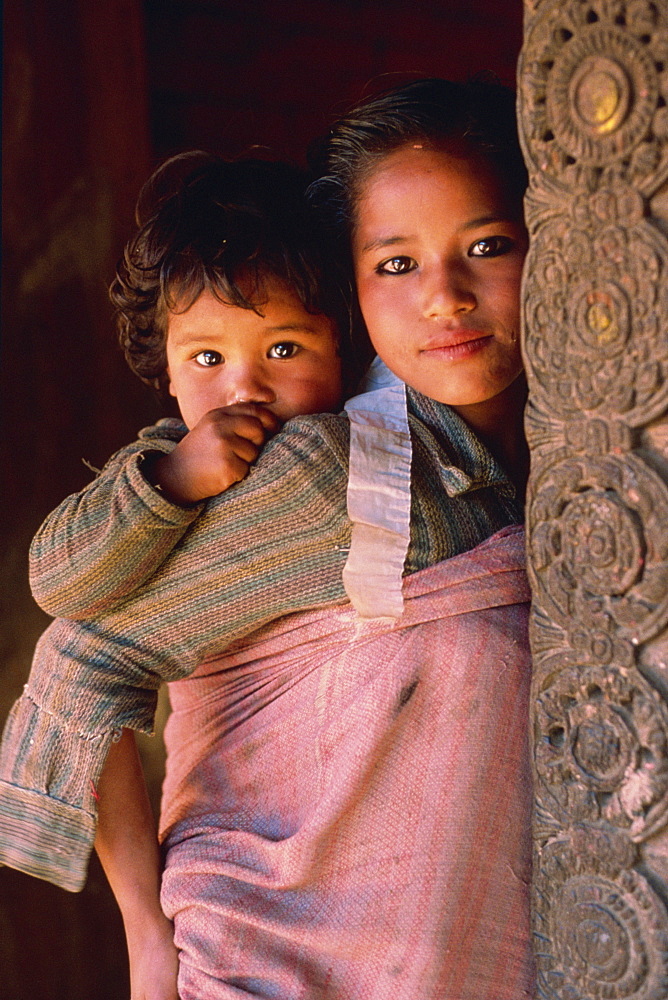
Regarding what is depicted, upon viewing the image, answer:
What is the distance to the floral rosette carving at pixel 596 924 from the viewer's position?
42.4 inches

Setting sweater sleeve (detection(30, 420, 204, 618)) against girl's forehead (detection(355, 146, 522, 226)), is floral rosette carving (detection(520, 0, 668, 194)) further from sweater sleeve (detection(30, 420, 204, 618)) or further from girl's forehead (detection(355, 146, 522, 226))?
sweater sleeve (detection(30, 420, 204, 618))

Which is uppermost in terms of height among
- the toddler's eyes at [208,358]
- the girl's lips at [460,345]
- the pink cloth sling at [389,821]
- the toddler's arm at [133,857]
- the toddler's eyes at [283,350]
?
the girl's lips at [460,345]

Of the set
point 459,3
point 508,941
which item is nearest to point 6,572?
point 508,941

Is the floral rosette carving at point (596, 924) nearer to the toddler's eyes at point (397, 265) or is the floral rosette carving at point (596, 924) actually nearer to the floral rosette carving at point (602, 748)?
the floral rosette carving at point (602, 748)

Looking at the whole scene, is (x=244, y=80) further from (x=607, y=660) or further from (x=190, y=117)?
(x=607, y=660)

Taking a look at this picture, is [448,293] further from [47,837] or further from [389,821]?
[47,837]

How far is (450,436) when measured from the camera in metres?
1.57

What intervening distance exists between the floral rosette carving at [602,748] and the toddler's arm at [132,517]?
591 millimetres

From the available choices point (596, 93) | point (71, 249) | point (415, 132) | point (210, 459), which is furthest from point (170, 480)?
point (71, 249)

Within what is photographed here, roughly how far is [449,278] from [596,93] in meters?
0.46

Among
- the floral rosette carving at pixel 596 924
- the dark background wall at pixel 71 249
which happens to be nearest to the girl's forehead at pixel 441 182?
the floral rosette carving at pixel 596 924

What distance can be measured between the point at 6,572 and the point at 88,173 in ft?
3.52

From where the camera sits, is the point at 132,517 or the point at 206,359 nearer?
the point at 132,517

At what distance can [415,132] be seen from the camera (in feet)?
5.33
